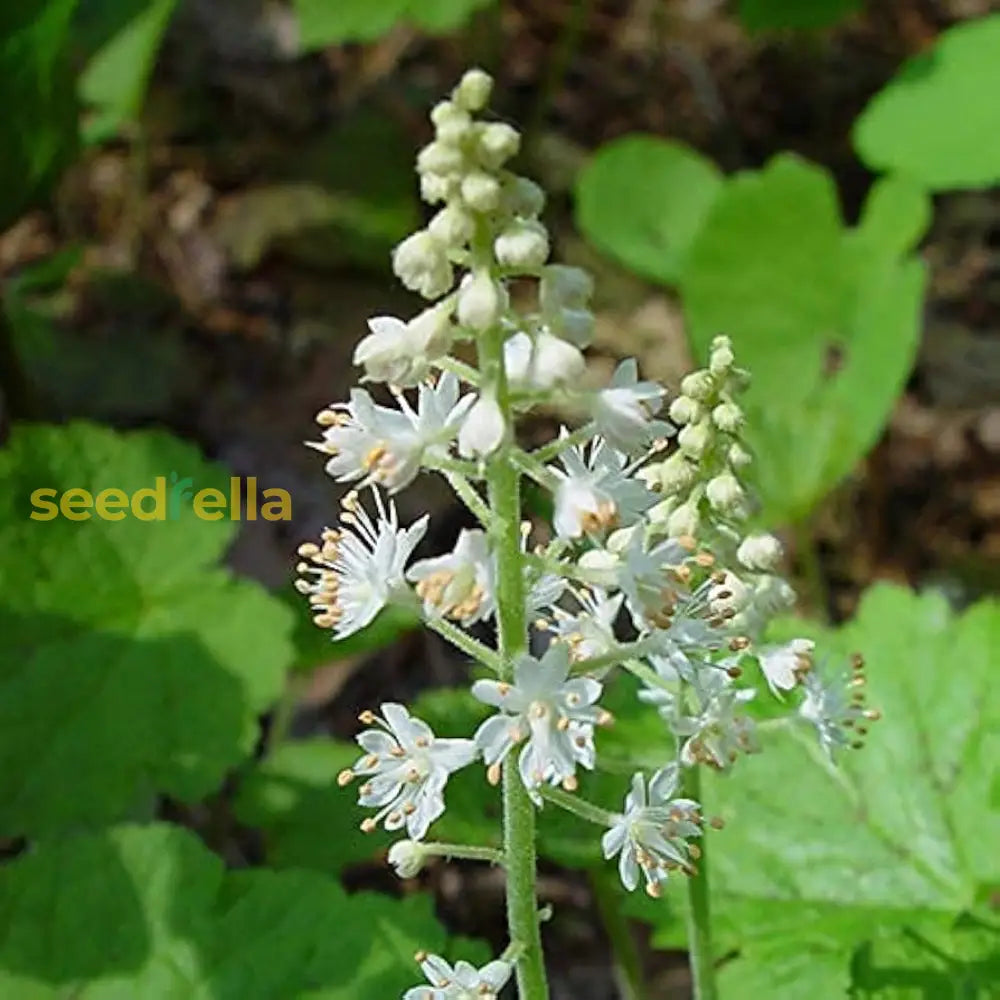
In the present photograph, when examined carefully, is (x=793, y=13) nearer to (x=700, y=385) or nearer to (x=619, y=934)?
(x=619, y=934)

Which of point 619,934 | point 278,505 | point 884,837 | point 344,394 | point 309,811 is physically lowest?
point 619,934


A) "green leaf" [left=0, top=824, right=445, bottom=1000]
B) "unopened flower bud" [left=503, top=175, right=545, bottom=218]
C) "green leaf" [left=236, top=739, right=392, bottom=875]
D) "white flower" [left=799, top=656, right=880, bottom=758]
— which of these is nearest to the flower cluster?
"unopened flower bud" [left=503, top=175, right=545, bottom=218]

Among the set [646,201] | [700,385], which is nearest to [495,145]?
[700,385]

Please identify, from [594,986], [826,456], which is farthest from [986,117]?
[594,986]

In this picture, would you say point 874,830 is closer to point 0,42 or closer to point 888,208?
point 888,208

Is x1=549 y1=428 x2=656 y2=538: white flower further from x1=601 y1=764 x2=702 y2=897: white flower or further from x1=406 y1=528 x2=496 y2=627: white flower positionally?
x1=601 y1=764 x2=702 y2=897: white flower

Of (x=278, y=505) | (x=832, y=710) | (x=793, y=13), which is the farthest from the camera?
(x=793, y=13)
